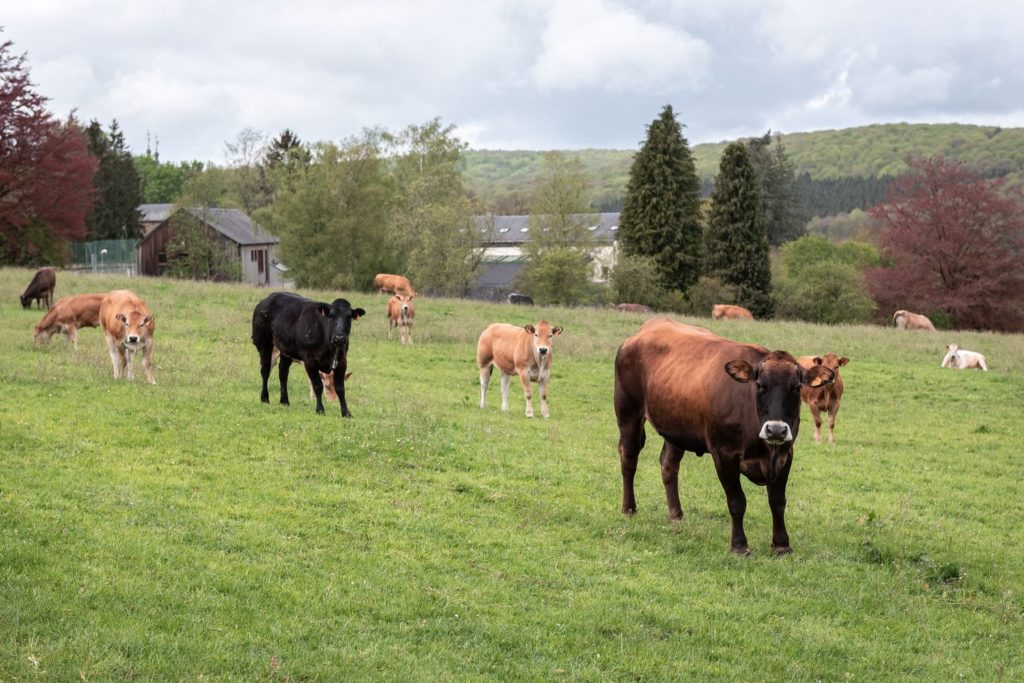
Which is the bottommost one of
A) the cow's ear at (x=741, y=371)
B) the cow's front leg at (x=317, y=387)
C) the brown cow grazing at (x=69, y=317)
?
the cow's front leg at (x=317, y=387)

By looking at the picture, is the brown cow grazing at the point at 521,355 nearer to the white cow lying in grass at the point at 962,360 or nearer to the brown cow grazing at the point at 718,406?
the brown cow grazing at the point at 718,406

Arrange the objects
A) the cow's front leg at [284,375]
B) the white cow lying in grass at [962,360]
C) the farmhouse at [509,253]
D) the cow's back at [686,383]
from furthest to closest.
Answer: the farmhouse at [509,253] < the white cow lying in grass at [962,360] < the cow's front leg at [284,375] < the cow's back at [686,383]

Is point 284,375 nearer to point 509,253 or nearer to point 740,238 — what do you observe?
point 740,238

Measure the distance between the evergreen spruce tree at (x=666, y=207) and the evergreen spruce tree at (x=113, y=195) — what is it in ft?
141

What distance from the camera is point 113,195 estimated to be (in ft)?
284

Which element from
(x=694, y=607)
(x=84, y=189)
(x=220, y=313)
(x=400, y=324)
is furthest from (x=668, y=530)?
(x=84, y=189)

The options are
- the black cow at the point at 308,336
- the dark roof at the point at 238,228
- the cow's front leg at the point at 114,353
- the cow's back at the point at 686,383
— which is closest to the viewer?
the cow's back at the point at 686,383

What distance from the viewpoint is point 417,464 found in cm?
1341

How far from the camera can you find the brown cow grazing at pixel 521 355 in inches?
792

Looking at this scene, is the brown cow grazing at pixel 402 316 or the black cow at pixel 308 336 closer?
the black cow at pixel 308 336

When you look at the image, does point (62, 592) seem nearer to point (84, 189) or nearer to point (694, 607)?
point (694, 607)

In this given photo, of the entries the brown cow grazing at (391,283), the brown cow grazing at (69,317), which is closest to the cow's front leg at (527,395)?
the brown cow grazing at (69,317)

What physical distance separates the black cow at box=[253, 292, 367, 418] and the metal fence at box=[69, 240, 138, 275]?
61.3 m

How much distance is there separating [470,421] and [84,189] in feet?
121
